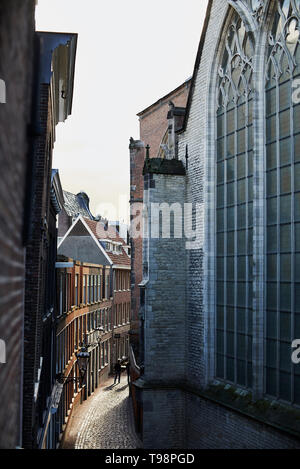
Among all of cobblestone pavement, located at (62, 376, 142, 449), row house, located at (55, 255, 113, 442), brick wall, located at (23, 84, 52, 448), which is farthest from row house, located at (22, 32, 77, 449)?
row house, located at (55, 255, 113, 442)

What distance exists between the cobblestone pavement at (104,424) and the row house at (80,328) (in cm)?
50

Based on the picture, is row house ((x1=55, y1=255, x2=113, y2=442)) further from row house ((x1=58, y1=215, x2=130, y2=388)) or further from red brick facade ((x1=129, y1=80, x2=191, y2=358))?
red brick facade ((x1=129, y1=80, x2=191, y2=358))

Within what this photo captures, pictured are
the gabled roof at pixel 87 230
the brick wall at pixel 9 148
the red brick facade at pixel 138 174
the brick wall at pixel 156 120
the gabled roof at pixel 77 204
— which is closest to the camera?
the brick wall at pixel 9 148

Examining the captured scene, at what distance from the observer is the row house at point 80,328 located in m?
21.3

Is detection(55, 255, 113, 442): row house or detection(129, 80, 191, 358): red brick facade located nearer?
detection(55, 255, 113, 442): row house

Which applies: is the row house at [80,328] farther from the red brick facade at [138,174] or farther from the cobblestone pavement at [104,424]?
the red brick facade at [138,174]

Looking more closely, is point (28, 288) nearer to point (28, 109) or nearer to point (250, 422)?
point (28, 109)

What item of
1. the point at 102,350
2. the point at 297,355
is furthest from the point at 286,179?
the point at 102,350

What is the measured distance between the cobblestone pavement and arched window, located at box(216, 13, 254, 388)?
5916 mm

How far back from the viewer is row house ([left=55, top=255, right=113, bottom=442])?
21258mm

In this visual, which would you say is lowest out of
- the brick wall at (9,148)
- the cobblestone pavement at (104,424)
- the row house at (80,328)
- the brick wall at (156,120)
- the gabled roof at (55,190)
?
the cobblestone pavement at (104,424)

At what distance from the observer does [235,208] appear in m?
14.2

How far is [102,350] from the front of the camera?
119 ft

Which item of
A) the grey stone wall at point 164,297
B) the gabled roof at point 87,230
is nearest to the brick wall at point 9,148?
the grey stone wall at point 164,297
